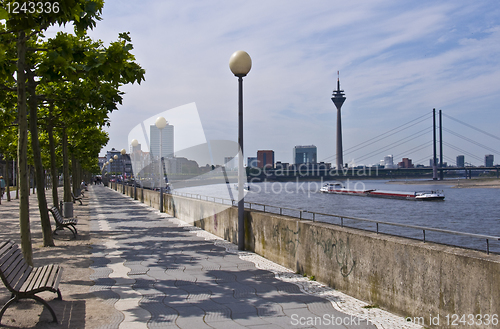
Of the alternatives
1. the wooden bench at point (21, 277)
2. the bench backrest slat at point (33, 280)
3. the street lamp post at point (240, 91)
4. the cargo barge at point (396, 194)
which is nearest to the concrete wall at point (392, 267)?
the street lamp post at point (240, 91)

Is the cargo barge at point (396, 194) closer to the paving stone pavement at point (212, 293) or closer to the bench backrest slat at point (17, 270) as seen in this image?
the paving stone pavement at point (212, 293)

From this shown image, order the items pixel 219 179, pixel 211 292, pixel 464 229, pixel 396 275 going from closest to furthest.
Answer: pixel 396 275
pixel 211 292
pixel 464 229
pixel 219 179

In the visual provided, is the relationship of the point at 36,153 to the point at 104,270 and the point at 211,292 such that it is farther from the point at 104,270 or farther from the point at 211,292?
the point at 211,292

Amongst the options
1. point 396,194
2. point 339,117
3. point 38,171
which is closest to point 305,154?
point 339,117

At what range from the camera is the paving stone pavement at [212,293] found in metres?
4.66

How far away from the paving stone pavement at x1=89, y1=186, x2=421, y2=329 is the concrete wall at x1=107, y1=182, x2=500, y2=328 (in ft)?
0.62

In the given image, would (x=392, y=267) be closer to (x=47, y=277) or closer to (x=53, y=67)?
(x=47, y=277)

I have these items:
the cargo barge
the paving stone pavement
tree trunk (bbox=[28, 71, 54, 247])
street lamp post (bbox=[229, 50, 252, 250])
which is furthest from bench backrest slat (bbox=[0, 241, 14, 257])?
the cargo barge

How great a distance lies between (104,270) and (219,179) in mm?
83635

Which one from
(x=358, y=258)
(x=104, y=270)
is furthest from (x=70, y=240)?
(x=358, y=258)

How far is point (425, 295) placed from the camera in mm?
4418

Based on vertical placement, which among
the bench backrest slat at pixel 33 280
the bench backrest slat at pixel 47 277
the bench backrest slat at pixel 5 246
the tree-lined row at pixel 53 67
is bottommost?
the bench backrest slat at pixel 33 280

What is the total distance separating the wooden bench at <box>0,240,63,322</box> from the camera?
14.3 ft

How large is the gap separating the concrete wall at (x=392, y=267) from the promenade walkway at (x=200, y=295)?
0.20 metres
